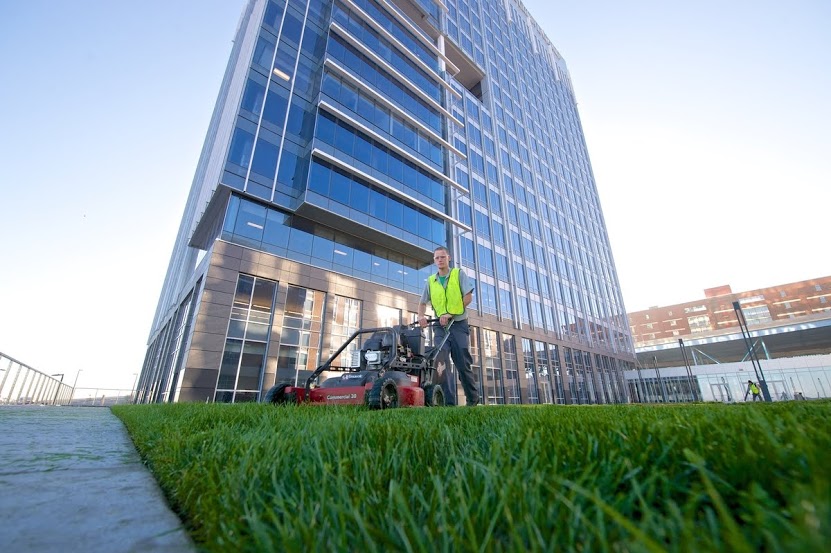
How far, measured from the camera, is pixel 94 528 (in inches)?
43.3

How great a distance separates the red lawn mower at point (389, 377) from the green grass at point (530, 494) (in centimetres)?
411

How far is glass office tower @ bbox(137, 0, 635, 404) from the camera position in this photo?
17219 millimetres

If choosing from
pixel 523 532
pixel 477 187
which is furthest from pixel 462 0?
pixel 523 532

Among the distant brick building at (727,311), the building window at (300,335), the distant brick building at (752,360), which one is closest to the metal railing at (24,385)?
the building window at (300,335)

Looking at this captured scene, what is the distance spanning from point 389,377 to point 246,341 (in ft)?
42.0

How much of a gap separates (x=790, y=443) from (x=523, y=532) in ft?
3.04

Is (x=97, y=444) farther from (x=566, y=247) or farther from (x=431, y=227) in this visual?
(x=566, y=247)

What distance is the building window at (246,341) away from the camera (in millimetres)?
15416

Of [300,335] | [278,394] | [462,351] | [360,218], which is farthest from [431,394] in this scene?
[360,218]

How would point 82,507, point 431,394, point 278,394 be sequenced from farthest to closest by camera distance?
point 431,394 < point 278,394 < point 82,507

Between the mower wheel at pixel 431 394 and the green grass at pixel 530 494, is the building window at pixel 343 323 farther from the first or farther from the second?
the green grass at pixel 530 494

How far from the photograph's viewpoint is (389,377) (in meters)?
5.73

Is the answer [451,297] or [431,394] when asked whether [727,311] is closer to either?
[431,394]

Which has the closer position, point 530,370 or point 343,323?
point 343,323
